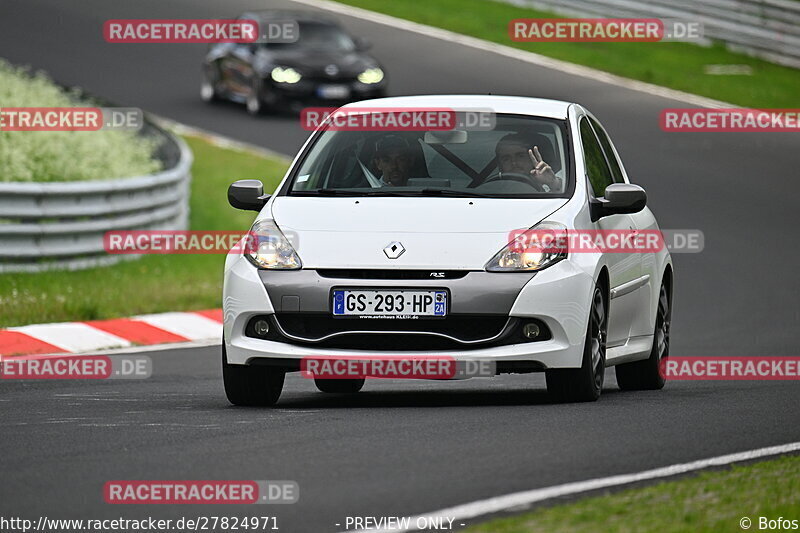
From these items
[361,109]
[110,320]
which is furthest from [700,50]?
[361,109]

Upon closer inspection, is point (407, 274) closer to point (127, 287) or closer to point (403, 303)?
point (403, 303)

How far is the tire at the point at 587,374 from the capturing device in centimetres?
952

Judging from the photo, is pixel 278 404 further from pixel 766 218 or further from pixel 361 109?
pixel 766 218

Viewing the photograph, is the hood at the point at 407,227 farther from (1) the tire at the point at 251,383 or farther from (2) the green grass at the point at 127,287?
(2) the green grass at the point at 127,287

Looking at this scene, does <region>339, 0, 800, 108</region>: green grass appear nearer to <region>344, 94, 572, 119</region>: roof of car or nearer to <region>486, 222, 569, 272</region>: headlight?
<region>344, 94, 572, 119</region>: roof of car

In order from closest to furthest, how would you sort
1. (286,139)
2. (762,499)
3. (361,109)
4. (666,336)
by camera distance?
1. (762,499)
2. (361,109)
3. (666,336)
4. (286,139)

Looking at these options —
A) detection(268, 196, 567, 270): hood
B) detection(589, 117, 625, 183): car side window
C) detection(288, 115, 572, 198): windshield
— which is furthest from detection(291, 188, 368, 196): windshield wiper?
detection(589, 117, 625, 183): car side window

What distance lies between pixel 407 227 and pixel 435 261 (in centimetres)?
29

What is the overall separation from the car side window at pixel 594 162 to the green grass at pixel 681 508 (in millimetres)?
3340

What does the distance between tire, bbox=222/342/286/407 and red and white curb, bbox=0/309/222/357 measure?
3.97 m

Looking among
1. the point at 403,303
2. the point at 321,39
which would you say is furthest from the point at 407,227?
the point at 321,39

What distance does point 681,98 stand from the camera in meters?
29.1

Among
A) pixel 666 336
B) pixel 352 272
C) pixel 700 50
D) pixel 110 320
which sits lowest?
pixel 700 50

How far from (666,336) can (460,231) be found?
2835 millimetres
